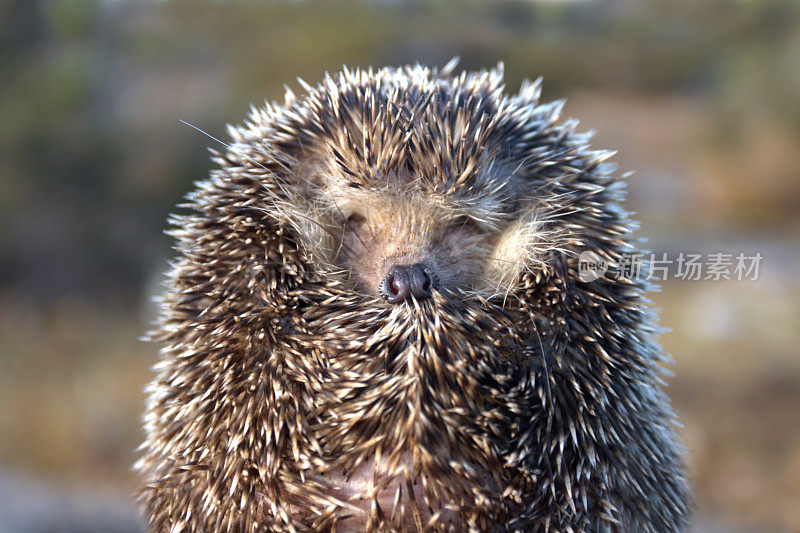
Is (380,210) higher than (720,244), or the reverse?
(720,244)

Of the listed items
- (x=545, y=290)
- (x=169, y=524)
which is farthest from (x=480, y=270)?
(x=169, y=524)

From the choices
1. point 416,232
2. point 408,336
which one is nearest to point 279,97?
point 416,232

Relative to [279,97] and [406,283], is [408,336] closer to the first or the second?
[406,283]

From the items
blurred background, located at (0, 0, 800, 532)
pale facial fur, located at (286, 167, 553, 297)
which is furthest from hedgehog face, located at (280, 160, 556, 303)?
blurred background, located at (0, 0, 800, 532)

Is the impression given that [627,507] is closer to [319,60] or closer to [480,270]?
[480,270]

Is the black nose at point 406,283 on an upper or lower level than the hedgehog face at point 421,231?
lower

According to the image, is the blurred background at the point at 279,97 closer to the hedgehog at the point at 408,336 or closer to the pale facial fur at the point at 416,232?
the hedgehog at the point at 408,336

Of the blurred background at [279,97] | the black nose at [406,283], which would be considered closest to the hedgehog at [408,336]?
the black nose at [406,283]
